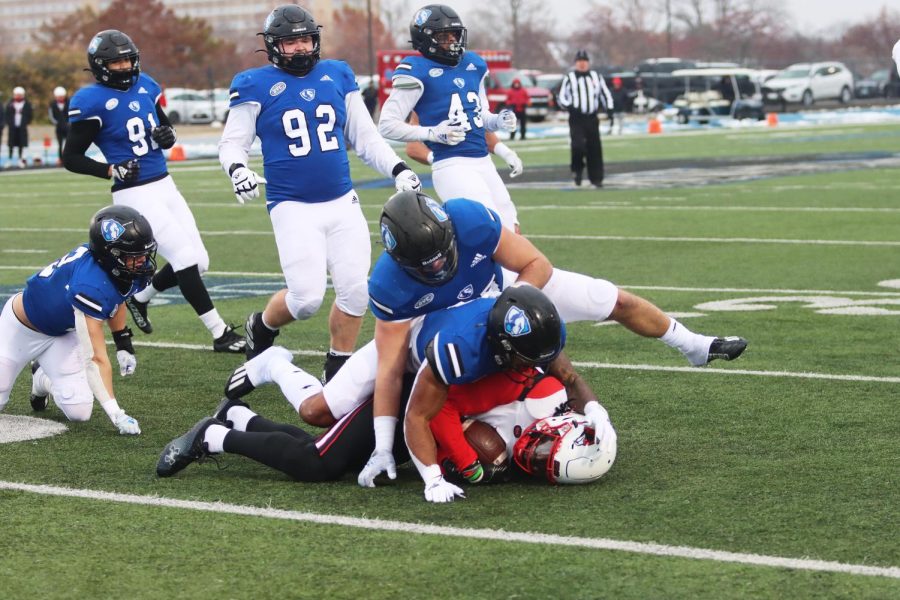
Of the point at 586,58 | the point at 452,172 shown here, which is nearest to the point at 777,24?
the point at 586,58

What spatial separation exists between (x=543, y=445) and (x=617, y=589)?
A: 3.96 ft

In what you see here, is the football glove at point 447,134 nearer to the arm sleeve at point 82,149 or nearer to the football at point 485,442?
the arm sleeve at point 82,149

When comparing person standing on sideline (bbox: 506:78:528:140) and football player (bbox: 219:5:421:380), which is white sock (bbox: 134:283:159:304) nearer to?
football player (bbox: 219:5:421:380)

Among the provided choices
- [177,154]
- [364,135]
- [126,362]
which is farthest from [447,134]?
[177,154]

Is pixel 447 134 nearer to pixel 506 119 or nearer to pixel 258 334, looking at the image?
pixel 506 119

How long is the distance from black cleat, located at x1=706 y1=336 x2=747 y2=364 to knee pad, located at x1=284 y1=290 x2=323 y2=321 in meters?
2.01

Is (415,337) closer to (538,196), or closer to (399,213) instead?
(399,213)

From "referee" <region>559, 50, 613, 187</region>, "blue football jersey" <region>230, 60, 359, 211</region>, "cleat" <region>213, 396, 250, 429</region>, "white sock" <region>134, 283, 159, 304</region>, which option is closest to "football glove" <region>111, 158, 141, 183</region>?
"white sock" <region>134, 283, 159, 304</region>

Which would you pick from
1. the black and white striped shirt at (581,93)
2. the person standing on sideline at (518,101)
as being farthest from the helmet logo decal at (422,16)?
the person standing on sideline at (518,101)

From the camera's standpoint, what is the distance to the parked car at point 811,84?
4661 cm

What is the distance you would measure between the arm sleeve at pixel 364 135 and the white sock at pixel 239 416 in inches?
81.5

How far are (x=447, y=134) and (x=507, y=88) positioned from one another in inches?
1222

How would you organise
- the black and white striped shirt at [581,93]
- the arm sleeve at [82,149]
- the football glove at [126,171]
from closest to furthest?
the football glove at [126,171] < the arm sleeve at [82,149] < the black and white striped shirt at [581,93]

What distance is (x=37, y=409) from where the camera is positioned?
6809mm
